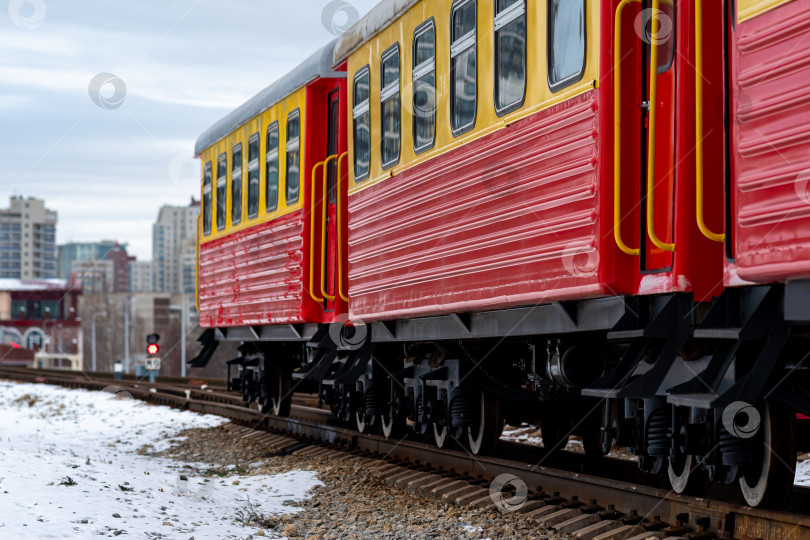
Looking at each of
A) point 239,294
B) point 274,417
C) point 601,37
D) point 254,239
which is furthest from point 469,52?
point 274,417

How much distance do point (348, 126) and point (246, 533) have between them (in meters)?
5.37

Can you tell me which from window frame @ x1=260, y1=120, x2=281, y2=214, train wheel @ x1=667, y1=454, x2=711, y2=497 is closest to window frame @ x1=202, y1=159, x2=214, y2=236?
window frame @ x1=260, y1=120, x2=281, y2=214

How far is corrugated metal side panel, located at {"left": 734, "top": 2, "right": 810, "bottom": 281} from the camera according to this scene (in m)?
5.25

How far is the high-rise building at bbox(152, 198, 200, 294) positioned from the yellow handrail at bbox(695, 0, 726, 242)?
126839mm

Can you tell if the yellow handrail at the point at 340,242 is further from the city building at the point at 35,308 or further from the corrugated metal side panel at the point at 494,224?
the city building at the point at 35,308

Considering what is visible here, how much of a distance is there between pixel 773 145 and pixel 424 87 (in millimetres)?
4853

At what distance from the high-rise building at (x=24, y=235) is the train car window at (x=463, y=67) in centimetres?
18379

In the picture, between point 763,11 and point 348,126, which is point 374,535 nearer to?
point 763,11

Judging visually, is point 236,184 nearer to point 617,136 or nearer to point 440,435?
point 440,435

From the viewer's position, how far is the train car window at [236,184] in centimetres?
1652

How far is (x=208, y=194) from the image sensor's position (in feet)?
61.0

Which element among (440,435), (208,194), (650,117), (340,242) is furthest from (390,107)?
(208,194)

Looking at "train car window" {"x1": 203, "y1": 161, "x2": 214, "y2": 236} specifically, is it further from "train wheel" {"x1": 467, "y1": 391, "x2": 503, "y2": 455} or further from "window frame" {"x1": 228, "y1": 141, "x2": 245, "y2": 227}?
"train wheel" {"x1": 467, "y1": 391, "x2": 503, "y2": 455}

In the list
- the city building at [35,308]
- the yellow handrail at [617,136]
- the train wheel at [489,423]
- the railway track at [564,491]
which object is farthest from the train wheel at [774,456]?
the city building at [35,308]
